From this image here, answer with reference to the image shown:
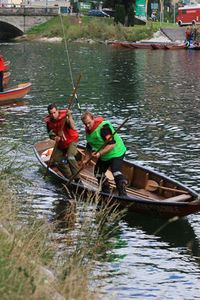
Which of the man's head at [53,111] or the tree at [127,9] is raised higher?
the tree at [127,9]

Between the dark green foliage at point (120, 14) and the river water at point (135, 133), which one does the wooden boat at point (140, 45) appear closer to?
the river water at point (135, 133)

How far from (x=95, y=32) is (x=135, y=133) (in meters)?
54.4

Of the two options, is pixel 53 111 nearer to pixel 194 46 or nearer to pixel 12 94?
pixel 12 94

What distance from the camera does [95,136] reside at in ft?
39.4

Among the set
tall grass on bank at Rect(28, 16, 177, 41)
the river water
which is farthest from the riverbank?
the river water

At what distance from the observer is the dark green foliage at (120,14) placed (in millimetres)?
75675

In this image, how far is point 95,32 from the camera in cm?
7331

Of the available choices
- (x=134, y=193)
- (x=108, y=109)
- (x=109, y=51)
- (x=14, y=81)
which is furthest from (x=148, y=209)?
(x=109, y=51)

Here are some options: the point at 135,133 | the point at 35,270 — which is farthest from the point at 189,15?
the point at 35,270

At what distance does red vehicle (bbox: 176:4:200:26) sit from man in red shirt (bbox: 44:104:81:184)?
64201 mm

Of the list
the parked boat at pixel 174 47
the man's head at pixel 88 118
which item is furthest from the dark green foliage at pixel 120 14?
the man's head at pixel 88 118

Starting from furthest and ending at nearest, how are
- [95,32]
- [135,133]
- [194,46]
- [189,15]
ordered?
[189,15]
[95,32]
[194,46]
[135,133]

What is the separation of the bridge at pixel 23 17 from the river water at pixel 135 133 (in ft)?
92.8

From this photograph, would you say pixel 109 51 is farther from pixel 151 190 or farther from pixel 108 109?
pixel 151 190
